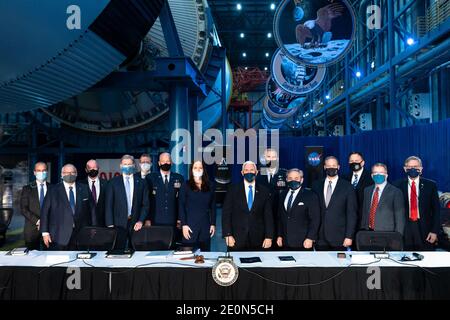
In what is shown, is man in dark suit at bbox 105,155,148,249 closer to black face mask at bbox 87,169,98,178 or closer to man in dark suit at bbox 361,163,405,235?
black face mask at bbox 87,169,98,178

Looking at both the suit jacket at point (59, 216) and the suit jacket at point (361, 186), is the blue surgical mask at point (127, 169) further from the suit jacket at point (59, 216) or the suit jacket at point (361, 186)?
the suit jacket at point (361, 186)

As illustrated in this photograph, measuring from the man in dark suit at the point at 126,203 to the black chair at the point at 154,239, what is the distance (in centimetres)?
67

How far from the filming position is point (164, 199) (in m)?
5.40

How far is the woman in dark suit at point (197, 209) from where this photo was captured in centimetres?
499

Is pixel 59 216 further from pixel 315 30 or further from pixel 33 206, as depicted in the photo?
pixel 315 30

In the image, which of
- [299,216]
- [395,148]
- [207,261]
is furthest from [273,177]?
[395,148]

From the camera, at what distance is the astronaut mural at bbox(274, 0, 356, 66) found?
7.19m

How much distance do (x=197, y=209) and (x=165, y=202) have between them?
668 mm

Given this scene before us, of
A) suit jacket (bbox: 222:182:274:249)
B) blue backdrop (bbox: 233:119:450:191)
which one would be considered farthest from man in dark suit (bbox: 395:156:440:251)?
blue backdrop (bbox: 233:119:450:191)

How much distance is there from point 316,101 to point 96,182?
2181 centimetres

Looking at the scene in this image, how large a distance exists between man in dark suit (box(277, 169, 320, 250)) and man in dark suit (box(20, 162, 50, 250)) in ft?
12.1

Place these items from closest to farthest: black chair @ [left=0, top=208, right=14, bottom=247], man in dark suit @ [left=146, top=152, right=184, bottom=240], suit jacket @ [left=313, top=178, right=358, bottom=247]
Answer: suit jacket @ [left=313, top=178, right=358, bottom=247]
man in dark suit @ [left=146, top=152, right=184, bottom=240]
black chair @ [left=0, top=208, right=14, bottom=247]
